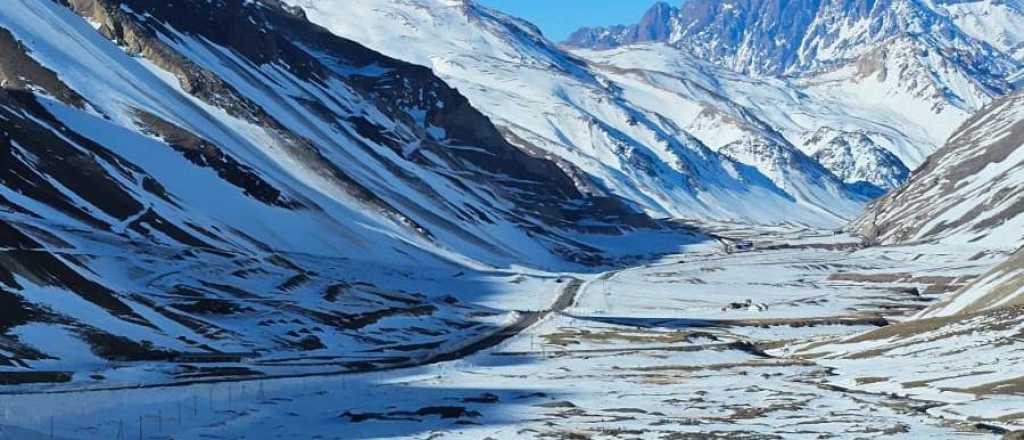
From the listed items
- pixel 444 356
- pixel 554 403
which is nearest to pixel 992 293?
pixel 444 356

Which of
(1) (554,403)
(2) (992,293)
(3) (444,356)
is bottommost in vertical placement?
(1) (554,403)

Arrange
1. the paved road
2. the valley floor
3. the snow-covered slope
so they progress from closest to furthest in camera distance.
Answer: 1. the valley floor
2. the paved road
3. the snow-covered slope

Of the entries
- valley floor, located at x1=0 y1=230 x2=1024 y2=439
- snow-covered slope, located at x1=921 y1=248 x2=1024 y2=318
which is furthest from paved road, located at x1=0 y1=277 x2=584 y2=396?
snow-covered slope, located at x1=921 y1=248 x2=1024 y2=318

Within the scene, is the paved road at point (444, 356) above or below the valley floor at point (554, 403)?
above

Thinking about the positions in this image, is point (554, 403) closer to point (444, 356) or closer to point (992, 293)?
point (444, 356)

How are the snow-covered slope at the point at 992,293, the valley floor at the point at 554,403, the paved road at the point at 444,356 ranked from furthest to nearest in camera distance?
the snow-covered slope at the point at 992,293
the paved road at the point at 444,356
the valley floor at the point at 554,403

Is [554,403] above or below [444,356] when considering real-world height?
below

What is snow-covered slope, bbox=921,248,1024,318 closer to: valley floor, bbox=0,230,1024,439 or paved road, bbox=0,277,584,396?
valley floor, bbox=0,230,1024,439

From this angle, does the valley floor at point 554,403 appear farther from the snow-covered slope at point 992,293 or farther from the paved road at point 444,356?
the snow-covered slope at point 992,293

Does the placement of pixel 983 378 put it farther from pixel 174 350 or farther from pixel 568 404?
pixel 174 350

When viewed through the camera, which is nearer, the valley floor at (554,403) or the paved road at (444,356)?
the valley floor at (554,403)

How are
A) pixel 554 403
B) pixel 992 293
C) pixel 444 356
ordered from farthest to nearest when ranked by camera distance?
pixel 992 293
pixel 444 356
pixel 554 403

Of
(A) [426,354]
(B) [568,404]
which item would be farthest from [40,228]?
(B) [568,404]

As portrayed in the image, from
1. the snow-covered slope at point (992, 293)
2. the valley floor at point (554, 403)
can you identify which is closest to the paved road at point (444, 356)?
the valley floor at point (554, 403)
